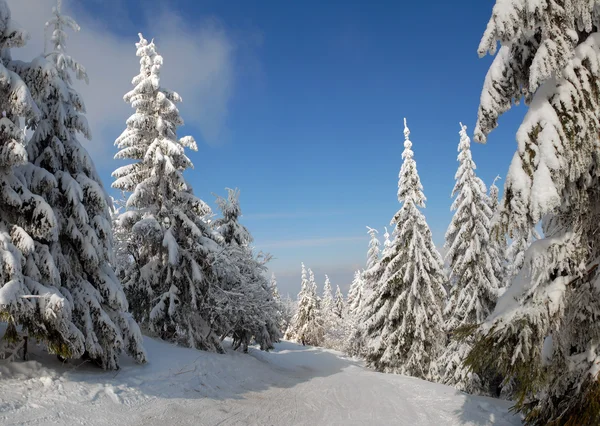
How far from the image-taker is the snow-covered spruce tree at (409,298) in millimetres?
22094

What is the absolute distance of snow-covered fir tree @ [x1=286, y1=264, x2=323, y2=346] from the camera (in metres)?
60.4

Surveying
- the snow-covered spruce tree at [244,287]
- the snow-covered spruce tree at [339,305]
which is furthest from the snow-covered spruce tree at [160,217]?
the snow-covered spruce tree at [339,305]

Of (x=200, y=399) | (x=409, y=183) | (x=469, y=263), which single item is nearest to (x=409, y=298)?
(x=469, y=263)

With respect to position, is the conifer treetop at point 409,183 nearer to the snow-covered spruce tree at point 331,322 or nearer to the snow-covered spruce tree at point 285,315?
the snow-covered spruce tree at point 285,315

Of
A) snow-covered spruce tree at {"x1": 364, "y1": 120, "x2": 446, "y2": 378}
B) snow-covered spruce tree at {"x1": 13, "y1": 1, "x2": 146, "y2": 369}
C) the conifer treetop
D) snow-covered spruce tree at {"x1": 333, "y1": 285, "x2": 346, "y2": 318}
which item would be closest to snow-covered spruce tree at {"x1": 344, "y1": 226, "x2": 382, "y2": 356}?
snow-covered spruce tree at {"x1": 364, "y1": 120, "x2": 446, "y2": 378}

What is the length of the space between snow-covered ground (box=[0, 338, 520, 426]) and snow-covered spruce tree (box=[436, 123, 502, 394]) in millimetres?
6692

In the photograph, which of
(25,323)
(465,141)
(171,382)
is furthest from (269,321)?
(25,323)

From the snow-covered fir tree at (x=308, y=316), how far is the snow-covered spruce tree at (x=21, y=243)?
51.7m

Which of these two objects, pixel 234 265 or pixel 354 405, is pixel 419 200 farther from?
pixel 354 405

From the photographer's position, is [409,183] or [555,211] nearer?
[555,211]

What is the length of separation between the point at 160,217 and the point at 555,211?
1794 cm

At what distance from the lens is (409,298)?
22.4 metres

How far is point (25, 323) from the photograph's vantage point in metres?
8.70

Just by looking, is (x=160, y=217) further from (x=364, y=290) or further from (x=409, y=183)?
(x=364, y=290)
